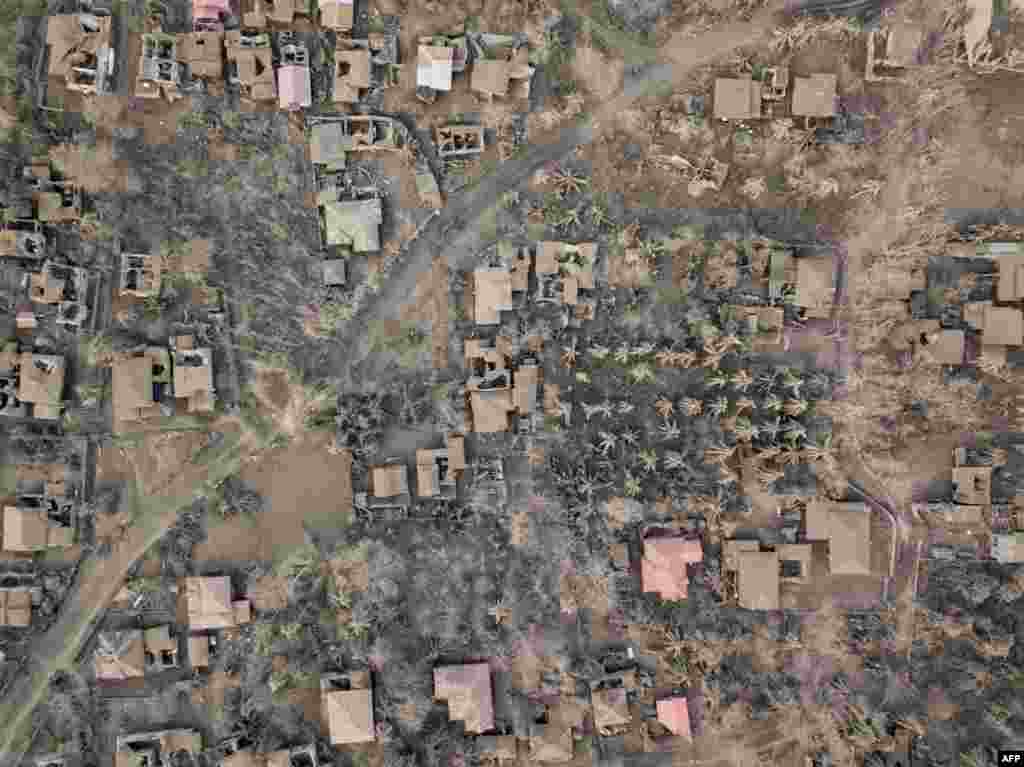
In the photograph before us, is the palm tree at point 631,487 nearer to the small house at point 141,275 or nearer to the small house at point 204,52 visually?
the small house at point 141,275

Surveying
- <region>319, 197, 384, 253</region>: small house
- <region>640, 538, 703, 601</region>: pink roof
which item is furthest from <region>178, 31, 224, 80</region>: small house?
<region>640, 538, 703, 601</region>: pink roof

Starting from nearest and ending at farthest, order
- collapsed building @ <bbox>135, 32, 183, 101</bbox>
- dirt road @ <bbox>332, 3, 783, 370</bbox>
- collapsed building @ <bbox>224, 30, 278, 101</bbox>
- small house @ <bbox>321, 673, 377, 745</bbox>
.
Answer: small house @ <bbox>321, 673, 377, 745</bbox> < collapsed building @ <bbox>135, 32, 183, 101</bbox> < collapsed building @ <bbox>224, 30, 278, 101</bbox> < dirt road @ <bbox>332, 3, 783, 370</bbox>

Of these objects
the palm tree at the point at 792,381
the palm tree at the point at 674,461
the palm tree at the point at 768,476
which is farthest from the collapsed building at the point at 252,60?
the palm tree at the point at 768,476

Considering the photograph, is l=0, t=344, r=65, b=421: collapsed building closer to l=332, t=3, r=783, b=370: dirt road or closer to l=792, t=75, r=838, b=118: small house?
l=332, t=3, r=783, b=370: dirt road

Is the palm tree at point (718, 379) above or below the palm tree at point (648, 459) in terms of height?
above

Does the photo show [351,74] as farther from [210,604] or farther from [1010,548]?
[1010,548]

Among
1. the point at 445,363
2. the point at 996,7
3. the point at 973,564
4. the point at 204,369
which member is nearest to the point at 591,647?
the point at 445,363
